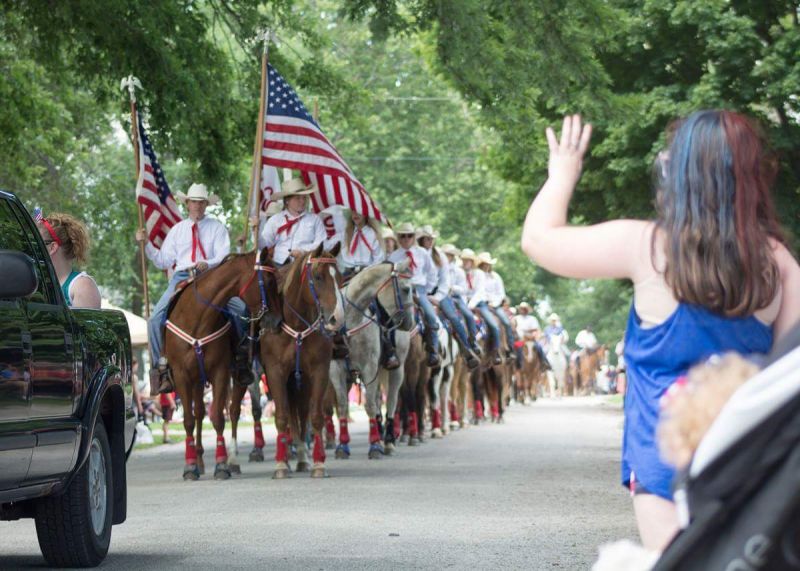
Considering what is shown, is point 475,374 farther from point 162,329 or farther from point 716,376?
point 716,376

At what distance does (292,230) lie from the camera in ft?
58.9

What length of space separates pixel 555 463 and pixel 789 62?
1086cm

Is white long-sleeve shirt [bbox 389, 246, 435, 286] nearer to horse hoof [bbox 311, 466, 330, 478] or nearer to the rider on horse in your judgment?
the rider on horse

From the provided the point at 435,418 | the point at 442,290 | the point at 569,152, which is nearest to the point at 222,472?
the point at 442,290

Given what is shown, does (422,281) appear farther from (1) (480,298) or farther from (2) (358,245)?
(1) (480,298)

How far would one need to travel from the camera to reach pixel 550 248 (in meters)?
4.73

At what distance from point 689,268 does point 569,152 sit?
26.4 inches

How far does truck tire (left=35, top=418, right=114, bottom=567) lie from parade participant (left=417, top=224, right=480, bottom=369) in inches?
616

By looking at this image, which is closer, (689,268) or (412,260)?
(689,268)

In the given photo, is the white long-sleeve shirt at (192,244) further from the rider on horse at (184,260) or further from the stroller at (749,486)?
the stroller at (749,486)

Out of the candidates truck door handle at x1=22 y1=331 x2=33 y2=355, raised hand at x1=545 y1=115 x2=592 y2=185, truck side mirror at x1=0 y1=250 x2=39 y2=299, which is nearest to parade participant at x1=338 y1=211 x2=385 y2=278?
truck door handle at x1=22 y1=331 x2=33 y2=355

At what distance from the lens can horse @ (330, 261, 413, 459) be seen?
2028 cm

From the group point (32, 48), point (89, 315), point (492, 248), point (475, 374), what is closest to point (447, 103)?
point (492, 248)

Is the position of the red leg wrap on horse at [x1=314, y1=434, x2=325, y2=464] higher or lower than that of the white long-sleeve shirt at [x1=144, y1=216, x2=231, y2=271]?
lower
